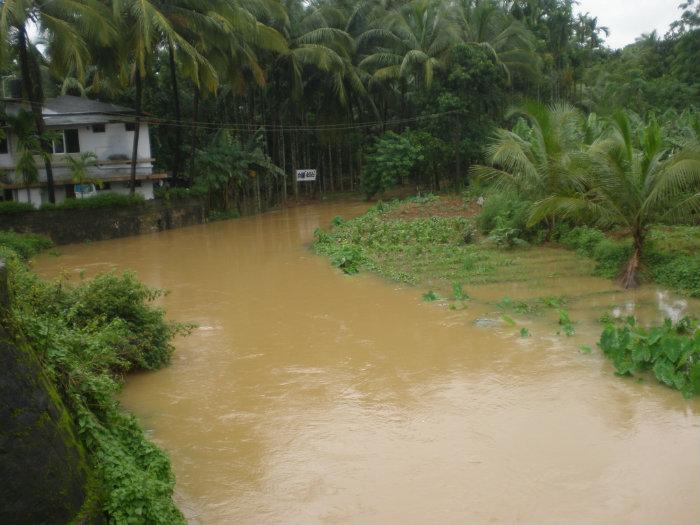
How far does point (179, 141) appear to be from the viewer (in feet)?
98.2

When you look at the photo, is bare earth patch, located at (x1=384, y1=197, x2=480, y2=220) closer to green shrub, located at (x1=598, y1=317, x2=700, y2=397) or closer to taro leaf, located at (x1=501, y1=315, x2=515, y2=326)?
taro leaf, located at (x1=501, y1=315, x2=515, y2=326)

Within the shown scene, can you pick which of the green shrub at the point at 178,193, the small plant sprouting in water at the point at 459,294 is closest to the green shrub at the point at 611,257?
the small plant sprouting in water at the point at 459,294

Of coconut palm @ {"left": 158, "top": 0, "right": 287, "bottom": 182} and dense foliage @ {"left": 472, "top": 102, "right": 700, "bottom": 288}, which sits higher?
coconut palm @ {"left": 158, "top": 0, "right": 287, "bottom": 182}

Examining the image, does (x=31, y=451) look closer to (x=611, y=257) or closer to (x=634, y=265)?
(x=634, y=265)

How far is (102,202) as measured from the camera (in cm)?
2475

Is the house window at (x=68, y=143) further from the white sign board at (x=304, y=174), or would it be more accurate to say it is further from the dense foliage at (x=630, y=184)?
the dense foliage at (x=630, y=184)

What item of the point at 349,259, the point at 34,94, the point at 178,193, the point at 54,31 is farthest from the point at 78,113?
the point at 349,259

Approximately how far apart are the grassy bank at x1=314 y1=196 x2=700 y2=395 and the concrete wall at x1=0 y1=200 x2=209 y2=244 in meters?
8.17

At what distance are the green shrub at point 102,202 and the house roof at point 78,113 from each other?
335cm

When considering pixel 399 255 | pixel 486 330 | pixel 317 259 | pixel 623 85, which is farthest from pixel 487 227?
pixel 623 85

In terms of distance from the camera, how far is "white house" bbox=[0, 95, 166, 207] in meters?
26.3

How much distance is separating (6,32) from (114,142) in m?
7.68

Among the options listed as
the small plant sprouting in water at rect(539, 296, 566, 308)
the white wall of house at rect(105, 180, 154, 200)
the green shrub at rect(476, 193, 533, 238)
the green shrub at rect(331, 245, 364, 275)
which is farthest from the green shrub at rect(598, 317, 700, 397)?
the white wall of house at rect(105, 180, 154, 200)

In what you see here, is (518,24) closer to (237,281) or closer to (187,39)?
(187,39)
